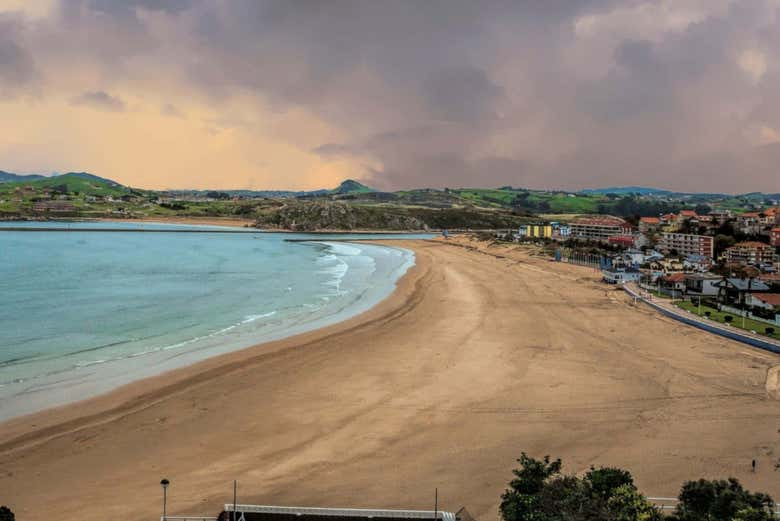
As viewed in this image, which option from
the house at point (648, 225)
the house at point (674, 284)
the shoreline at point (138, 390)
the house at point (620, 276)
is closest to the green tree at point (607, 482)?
the shoreline at point (138, 390)

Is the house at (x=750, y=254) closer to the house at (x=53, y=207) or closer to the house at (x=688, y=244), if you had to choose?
the house at (x=688, y=244)

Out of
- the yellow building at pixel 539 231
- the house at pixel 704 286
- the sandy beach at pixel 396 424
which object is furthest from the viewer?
the yellow building at pixel 539 231

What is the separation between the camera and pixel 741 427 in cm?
1761

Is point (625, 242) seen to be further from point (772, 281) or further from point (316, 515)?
point (316, 515)

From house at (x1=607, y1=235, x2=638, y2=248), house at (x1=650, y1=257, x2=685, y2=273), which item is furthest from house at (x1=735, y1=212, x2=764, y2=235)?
house at (x1=650, y1=257, x2=685, y2=273)

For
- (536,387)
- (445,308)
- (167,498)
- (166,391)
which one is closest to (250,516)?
(167,498)

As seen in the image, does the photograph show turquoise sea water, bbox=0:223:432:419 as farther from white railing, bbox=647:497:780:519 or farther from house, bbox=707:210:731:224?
house, bbox=707:210:731:224

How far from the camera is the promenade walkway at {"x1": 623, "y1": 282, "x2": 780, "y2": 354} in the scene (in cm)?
2786

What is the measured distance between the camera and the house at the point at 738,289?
39.6m

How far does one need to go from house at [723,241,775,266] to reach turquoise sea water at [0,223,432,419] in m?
39.8

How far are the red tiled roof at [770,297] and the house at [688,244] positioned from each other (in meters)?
39.1

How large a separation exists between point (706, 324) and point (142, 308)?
113 feet

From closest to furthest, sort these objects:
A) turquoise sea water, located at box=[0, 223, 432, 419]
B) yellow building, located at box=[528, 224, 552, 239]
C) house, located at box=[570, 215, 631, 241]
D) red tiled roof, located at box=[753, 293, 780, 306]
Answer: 1. turquoise sea water, located at box=[0, 223, 432, 419]
2. red tiled roof, located at box=[753, 293, 780, 306]
3. house, located at box=[570, 215, 631, 241]
4. yellow building, located at box=[528, 224, 552, 239]

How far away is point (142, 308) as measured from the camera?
122 feet
